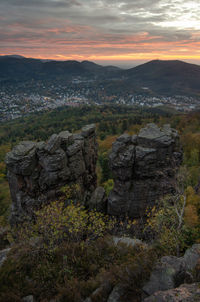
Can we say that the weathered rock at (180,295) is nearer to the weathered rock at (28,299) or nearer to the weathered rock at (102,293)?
the weathered rock at (102,293)

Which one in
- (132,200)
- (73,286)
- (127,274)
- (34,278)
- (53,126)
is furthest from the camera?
(53,126)

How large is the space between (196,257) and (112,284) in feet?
26.9

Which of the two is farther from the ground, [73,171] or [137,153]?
[137,153]

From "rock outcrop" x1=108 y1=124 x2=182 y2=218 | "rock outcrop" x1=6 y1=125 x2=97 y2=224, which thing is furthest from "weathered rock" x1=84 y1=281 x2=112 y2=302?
"rock outcrop" x1=6 y1=125 x2=97 y2=224

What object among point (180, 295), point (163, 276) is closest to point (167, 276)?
point (163, 276)

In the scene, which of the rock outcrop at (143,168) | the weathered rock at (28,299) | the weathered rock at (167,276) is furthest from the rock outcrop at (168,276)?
the rock outcrop at (143,168)

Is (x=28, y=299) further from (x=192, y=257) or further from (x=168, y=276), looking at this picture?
(x=192, y=257)

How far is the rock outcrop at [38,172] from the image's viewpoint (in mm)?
30359

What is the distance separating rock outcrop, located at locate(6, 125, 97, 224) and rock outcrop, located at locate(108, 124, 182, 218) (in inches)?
321

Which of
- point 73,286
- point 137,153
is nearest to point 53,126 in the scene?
point 137,153

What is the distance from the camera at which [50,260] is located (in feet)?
60.1

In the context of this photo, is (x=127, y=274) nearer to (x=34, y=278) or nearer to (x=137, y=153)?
(x=34, y=278)

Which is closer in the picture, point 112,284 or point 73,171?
point 112,284

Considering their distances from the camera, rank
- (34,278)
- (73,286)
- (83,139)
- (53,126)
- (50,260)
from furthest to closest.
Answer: (53,126) < (83,139) < (50,260) < (34,278) < (73,286)
